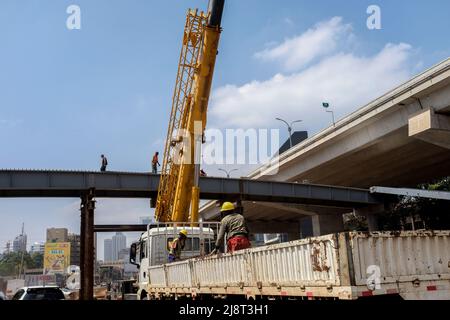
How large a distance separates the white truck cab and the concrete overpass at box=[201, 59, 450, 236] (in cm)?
1652

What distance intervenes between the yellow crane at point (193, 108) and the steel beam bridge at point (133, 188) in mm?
9984

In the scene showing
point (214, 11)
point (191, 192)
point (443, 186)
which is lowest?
point (191, 192)

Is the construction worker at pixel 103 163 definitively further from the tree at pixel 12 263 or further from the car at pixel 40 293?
the tree at pixel 12 263

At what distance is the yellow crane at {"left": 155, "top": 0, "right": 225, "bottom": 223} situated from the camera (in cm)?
2055

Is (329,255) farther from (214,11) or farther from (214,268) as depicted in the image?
(214,11)

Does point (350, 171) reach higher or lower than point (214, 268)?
higher

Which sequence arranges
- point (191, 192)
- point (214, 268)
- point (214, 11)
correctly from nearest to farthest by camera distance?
point (214, 268) → point (214, 11) → point (191, 192)

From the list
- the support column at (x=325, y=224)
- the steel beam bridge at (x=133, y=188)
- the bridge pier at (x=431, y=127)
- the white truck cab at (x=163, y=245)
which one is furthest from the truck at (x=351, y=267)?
the support column at (x=325, y=224)

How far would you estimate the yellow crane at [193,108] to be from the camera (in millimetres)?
20547

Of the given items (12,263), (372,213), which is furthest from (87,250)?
(12,263)

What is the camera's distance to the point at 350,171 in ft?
134
